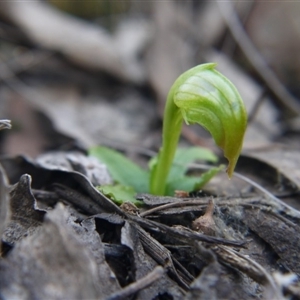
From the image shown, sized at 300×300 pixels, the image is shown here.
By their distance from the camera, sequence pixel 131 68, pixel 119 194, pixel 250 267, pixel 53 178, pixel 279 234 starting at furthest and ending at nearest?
pixel 131 68
pixel 53 178
pixel 119 194
pixel 279 234
pixel 250 267

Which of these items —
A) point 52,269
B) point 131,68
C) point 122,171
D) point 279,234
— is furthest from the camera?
point 131,68

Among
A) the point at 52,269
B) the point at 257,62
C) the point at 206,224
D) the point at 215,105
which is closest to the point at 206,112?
the point at 215,105

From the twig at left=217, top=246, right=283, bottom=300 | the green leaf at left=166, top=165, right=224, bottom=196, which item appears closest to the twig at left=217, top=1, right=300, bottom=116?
the green leaf at left=166, top=165, right=224, bottom=196

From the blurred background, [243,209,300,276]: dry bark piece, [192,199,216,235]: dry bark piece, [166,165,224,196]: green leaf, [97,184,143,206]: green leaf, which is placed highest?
[192,199,216,235]: dry bark piece

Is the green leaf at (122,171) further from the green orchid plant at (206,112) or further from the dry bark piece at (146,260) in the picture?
the dry bark piece at (146,260)

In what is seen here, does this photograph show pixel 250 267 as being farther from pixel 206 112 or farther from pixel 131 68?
pixel 131 68

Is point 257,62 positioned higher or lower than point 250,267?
lower

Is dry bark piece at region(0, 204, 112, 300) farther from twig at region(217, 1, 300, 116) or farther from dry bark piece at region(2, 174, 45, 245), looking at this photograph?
twig at region(217, 1, 300, 116)
